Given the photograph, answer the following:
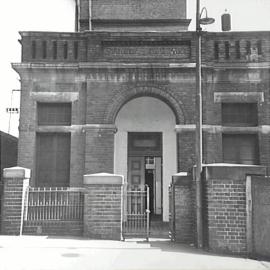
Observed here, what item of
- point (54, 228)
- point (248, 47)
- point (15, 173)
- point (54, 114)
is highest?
point (248, 47)

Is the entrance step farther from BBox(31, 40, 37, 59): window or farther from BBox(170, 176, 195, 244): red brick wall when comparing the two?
BBox(31, 40, 37, 59): window

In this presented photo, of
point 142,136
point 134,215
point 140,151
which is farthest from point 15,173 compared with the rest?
point 142,136

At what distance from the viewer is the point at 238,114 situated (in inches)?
539

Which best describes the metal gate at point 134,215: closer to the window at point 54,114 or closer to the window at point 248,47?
the window at point 54,114

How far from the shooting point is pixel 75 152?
13.3 m

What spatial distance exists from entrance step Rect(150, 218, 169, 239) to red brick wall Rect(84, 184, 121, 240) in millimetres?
2042

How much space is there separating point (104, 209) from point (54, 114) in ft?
16.4

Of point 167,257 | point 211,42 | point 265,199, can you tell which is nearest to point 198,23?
point 211,42

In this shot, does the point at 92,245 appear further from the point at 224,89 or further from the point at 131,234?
the point at 224,89

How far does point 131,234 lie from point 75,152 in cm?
369

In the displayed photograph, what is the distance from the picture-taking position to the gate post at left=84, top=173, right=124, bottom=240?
396 inches

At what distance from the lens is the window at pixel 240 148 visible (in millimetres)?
13380

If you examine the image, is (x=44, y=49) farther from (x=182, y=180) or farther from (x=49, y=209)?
(x=182, y=180)

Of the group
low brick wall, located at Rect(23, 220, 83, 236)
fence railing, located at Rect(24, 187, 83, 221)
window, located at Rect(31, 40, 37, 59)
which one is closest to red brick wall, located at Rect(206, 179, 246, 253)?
low brick wall, located at Rect(23, 220, 83, 236)
